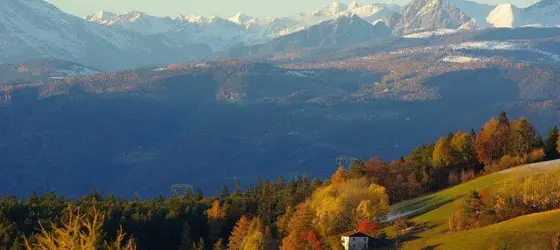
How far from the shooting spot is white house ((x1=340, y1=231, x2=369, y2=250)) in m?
87.8

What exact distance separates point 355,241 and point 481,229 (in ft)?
47.0

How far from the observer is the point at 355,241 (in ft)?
290

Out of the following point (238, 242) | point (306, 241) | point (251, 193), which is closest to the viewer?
point (306, 241)

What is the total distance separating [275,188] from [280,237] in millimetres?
38357

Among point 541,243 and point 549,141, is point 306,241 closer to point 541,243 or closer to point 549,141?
point 541,243

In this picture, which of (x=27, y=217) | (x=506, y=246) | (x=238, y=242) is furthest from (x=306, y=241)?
(x=27, y=217)

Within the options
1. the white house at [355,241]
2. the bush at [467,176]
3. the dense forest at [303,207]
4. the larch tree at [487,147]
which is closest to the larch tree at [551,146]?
the dense forest at [303,207]

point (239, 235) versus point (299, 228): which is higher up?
point (299, 228)

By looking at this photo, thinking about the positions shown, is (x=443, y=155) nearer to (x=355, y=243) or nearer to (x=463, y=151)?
(x=463, y=151)

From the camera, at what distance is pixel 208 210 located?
5015 inches

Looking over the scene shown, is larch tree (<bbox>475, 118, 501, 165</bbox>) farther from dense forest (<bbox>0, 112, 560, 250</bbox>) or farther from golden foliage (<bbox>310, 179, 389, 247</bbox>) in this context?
golden foliage (<bbox>310, 179, 389, 247</bbox>)

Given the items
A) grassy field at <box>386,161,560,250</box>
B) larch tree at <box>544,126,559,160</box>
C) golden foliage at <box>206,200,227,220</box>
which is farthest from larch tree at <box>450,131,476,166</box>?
golden foliage at <box>206,200,227,220</box>

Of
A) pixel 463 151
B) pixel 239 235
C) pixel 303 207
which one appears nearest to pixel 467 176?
pixel 463 151

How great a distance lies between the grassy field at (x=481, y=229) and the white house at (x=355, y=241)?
4401mm
